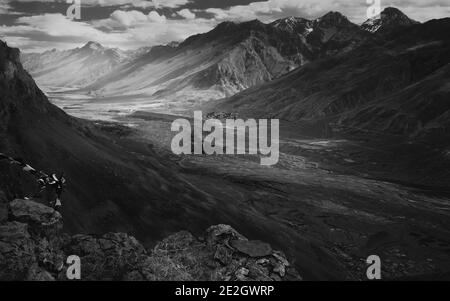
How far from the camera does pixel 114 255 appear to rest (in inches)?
970

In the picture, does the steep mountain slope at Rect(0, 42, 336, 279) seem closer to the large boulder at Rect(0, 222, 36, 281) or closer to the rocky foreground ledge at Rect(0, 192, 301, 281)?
the rocky foreground ledge at Rect(0, 192, 301, 281)

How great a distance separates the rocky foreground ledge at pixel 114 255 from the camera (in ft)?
70.1

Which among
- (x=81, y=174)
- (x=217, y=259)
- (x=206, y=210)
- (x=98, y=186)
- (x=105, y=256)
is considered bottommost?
(x=206, y=210)

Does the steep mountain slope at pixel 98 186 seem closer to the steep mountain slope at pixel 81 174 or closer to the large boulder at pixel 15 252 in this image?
the steep mountain slope at pixel 81 174

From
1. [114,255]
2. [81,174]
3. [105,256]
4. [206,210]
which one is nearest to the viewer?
[105,256]

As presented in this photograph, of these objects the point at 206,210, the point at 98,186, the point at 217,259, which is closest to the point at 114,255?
the point at 217,259

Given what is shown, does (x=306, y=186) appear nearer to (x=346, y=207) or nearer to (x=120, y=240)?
(x=346, y=207)

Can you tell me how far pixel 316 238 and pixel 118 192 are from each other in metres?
28.2

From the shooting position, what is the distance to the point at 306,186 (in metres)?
93.8

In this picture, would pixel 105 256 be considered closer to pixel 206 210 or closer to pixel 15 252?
pixel 15 252

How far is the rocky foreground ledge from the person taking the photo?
21359 millimetres

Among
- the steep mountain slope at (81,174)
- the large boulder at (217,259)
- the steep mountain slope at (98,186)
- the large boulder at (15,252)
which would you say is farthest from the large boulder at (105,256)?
the steep mountain slope at (81,174)

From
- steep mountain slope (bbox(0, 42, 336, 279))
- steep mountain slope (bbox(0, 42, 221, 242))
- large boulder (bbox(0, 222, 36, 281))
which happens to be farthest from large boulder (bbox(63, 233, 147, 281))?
steep mountain slope (bbox(0, 42, 221, 242))

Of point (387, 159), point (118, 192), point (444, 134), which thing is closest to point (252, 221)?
point (118, 192)
